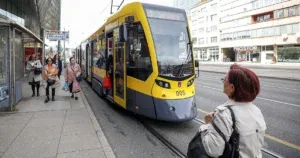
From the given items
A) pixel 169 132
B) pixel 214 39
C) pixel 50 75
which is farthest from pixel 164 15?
pixel 214 39

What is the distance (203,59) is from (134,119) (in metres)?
73.9

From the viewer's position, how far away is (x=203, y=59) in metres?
79.6

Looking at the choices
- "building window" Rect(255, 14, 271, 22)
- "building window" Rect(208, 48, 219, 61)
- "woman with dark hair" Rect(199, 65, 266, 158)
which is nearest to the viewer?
"woman with dark hair" Rect(199, 65, 266, 158)

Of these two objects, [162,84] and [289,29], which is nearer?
[162,84]

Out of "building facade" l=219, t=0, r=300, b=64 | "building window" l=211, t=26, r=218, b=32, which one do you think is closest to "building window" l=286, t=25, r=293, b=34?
"building facade" l=219, t=0, r=300, b=64

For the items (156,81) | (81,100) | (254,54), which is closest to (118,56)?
(156,81)

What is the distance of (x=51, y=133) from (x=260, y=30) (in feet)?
184

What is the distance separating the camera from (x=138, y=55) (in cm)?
703

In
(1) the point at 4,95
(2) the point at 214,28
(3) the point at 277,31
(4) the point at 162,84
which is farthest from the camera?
(2) the point at 214,28

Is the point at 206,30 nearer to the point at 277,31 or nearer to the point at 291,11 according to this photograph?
the point at 277,31

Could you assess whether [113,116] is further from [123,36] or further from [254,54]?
[254,54]

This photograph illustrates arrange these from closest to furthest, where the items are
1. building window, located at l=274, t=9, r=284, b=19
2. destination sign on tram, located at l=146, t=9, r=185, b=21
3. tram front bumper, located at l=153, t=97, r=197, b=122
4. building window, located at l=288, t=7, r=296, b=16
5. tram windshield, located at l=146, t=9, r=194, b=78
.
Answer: tram front bumper, located at l=153, t=97, r=197, b=122
tram windshield, located at l=146, t=9, r=194, b=78
destination sign on tram, located at l=146, t=9, r=185, b=21
building window, located at l=288, t=7, r=296, b=16
building window, located at l=274, t=9, r=284, b=19

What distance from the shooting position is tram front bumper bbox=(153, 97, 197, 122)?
6.33 meters

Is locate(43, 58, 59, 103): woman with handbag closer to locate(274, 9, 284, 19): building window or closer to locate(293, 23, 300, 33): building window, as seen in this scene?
locate(293, 23, 300, 33): building window
